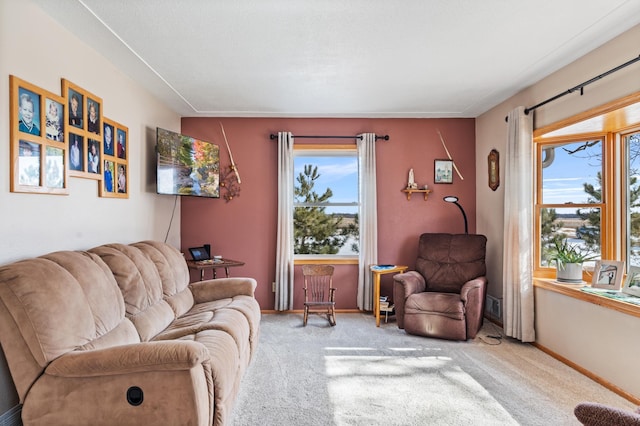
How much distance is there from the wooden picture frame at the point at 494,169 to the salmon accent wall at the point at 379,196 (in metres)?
0.45

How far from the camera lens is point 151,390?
5.97 ft

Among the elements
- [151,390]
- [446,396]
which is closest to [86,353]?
[151,390]

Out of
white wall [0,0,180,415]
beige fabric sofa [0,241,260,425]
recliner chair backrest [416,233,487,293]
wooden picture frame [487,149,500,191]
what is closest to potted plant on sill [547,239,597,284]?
recliner chair backrest [416,233,487,293]

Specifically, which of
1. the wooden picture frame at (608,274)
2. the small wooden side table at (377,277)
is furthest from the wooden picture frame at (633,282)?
the small wooden side table at (377,277)

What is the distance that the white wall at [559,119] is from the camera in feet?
8.84

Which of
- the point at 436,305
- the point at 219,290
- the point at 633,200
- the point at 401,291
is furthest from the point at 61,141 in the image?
the point at 633,200

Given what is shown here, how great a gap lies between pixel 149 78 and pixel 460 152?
12.7 ft

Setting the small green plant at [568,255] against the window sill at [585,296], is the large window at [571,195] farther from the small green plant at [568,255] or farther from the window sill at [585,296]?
the window sill at [585,296]

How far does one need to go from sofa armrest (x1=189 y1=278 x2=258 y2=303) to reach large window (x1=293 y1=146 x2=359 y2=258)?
1547 mm

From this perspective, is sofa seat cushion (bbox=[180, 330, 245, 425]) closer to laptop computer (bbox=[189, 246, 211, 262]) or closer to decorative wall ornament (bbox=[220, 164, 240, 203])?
laptop computer (bbox=[189, 246, 211, 262])

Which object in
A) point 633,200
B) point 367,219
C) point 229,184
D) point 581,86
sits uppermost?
point 581,86

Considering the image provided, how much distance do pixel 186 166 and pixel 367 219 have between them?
2303mm

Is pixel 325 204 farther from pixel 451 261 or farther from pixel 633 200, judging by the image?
pixel 633 200

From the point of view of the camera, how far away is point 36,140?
232cm
